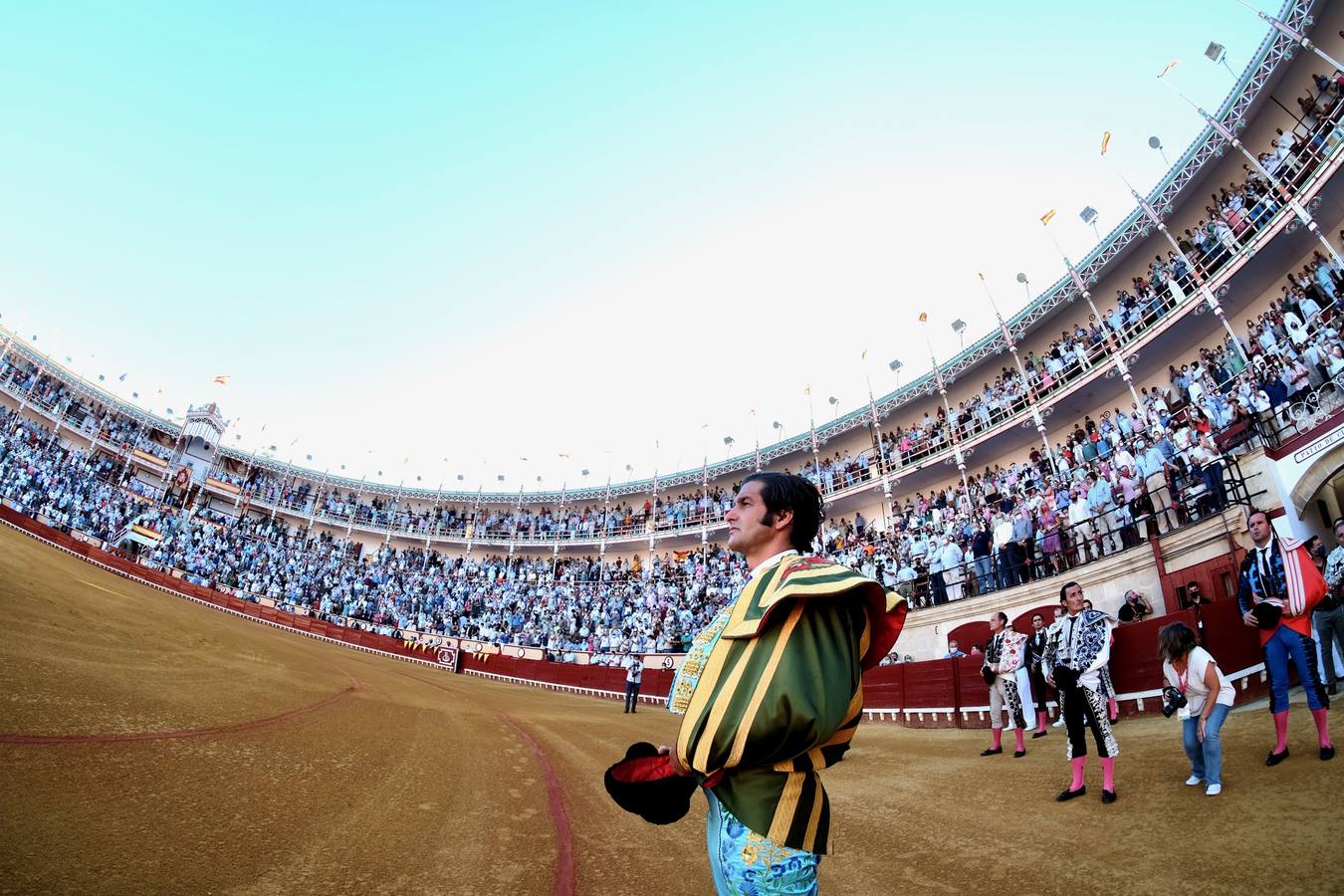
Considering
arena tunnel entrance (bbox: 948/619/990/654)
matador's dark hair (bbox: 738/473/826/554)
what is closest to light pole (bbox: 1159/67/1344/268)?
arena tunnel entrance (bbox: 948/619/990/654)

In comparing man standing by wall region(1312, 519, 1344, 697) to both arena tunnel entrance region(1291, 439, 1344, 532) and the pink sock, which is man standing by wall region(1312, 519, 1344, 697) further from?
arena tunnel entrance region(1291, 439, 1344, 532)

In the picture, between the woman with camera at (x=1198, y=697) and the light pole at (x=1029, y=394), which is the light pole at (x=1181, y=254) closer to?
the light pole at (x=1029, y=394)

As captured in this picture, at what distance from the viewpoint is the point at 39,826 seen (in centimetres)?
297

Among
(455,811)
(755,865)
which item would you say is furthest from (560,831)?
(755,865)

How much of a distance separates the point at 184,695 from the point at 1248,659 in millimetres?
13264

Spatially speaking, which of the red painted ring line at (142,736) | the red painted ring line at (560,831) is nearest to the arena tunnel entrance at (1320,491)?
the red painted ring line at (560,831)

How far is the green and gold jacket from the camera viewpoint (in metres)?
1.29

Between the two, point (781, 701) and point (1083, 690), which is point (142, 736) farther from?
point (1083, 690)

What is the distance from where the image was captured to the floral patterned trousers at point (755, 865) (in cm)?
136

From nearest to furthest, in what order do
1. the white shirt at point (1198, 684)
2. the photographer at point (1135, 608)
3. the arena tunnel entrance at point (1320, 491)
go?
the white shirt at point (1198, 684) < the arena tunnel entrance at point (1320, 491) < the photographer at point (1135, 608)

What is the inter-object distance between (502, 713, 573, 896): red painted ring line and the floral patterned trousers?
8.33ft

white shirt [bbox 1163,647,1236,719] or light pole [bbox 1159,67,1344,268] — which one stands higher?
light pole [bbox 1159,67,1344,268]

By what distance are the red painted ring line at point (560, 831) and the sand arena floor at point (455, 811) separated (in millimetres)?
25

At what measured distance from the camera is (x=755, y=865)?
53.8 inches
